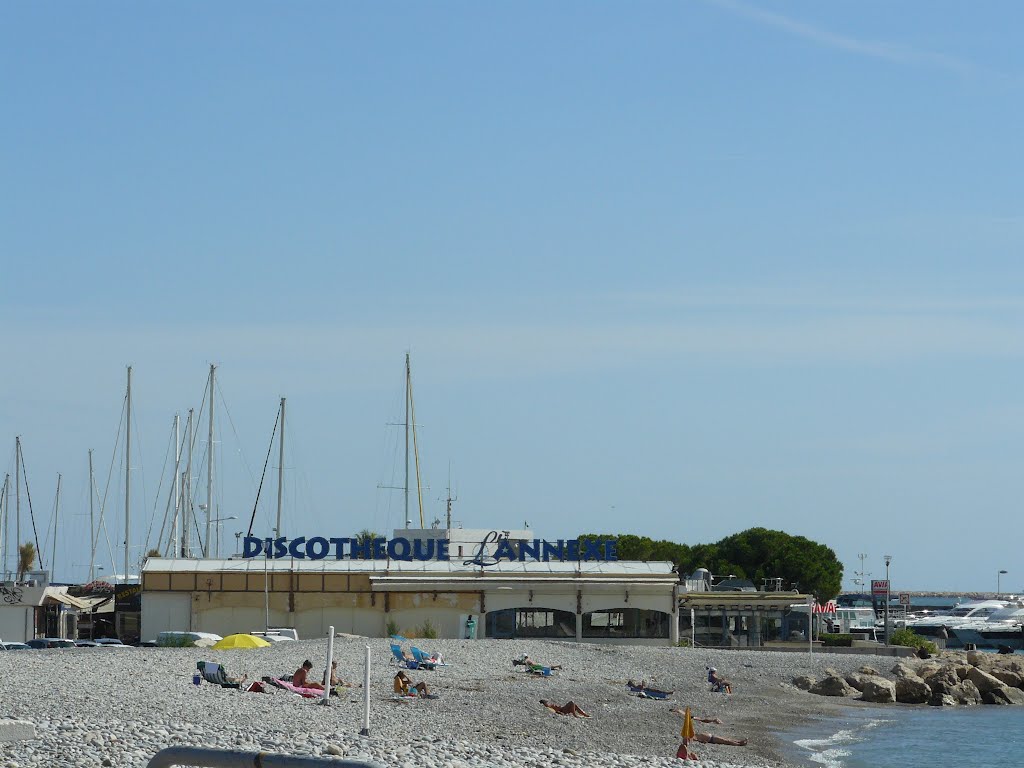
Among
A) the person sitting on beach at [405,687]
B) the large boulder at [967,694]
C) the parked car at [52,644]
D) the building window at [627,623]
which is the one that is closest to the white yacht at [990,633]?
the building window at [627,623]

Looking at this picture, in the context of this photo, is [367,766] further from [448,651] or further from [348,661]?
[448,651]

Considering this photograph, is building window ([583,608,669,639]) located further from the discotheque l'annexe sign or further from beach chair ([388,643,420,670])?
beach chair ([388,643,420,670])

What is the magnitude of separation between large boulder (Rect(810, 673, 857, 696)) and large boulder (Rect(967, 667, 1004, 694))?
6.17m

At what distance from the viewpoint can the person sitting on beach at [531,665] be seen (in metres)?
48.8

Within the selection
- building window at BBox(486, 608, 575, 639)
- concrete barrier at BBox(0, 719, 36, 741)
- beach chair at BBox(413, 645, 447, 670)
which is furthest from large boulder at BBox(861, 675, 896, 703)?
concrete barrier at BBox(0, 719, 36, 741)

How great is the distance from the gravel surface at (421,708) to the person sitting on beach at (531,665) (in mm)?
417

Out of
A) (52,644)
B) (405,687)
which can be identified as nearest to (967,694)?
(405,687)

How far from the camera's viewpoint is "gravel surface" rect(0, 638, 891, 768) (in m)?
23.3

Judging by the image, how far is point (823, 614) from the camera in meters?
92.9

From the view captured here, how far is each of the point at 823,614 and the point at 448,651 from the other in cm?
4698

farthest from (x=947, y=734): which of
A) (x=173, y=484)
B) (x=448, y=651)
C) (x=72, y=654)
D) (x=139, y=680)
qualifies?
(x=173, y=484)

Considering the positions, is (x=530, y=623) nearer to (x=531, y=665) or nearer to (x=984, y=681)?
(x=531, y=665)

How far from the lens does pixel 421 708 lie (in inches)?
1375

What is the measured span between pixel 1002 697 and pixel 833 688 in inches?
314
